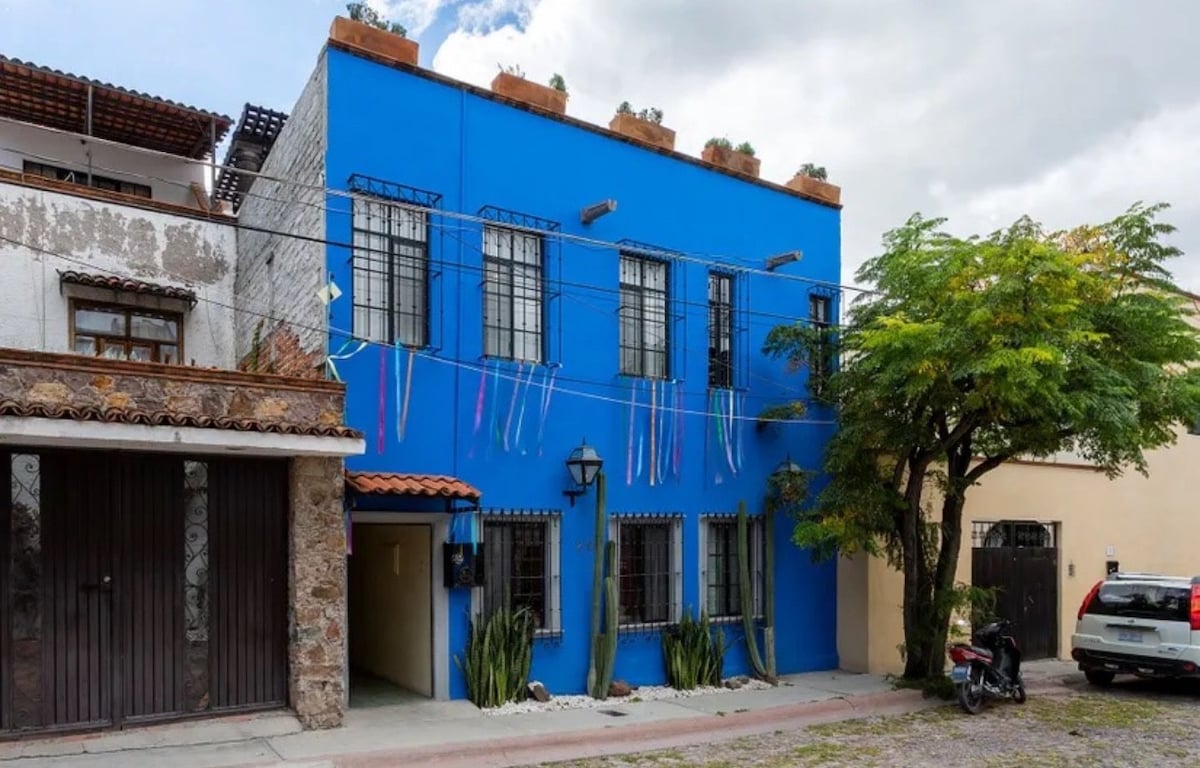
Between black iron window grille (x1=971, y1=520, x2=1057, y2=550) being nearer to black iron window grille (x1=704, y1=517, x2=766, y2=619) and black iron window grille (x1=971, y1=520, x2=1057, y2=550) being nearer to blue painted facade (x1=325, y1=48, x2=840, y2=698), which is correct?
blue painted facade (x1=325, y1=48, x2=840, y2=698)

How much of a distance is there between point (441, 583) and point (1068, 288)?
278 inches

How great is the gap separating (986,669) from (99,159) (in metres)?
14.2

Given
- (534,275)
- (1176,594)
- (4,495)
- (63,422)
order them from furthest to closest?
1. (1176,594)
2. (534,275)
3. (4,495)
4. (63,422)

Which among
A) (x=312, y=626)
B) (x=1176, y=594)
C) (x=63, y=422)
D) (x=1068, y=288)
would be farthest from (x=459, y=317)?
(x=1176, y=594)

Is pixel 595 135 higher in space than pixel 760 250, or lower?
higher

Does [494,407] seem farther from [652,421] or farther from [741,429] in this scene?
[741,429]

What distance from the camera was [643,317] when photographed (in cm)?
1174

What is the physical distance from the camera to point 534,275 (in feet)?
35.7

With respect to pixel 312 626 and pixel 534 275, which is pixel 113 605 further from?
pixel 534 275

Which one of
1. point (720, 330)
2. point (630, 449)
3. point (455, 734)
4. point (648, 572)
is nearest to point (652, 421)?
point (630, 449)

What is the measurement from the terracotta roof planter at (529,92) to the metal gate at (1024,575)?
8.73 metres

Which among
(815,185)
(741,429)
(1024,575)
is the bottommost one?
(1024,575)

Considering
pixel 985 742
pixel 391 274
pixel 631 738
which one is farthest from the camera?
pixel 391 274

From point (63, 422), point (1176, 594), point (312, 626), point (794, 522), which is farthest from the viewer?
point (794, 522)
